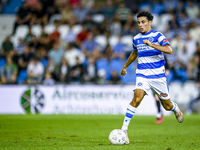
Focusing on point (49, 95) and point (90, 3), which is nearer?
point (49, 95)

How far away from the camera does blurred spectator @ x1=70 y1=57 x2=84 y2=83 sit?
55.9 feet

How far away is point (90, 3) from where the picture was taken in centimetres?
2244

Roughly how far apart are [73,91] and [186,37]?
717 centimetres

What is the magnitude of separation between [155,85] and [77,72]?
32.5 ft

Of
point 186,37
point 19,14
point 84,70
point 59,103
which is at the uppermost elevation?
point 19,14

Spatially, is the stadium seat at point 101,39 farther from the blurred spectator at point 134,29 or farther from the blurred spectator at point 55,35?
the blurred spectator at point 55,35

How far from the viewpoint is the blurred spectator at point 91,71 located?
17.0 meters

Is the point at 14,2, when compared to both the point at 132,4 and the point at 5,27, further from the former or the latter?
the point at 132,4

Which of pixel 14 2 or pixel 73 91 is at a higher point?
pixel 14 2

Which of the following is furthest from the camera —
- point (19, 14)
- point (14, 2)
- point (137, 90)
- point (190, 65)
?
point (14, 2)

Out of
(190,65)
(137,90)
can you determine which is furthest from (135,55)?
(190,65)

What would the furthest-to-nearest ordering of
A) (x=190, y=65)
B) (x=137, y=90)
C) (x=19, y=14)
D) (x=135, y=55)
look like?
(x=19, y=14), (x=190, y=65), (x=135, y=55), (x=137, y=90)

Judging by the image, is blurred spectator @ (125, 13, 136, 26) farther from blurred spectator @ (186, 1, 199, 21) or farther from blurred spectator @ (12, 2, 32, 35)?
blurred spectator @ (12, 2, 32, 35)

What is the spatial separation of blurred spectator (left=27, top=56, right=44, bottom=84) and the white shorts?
1019cm
